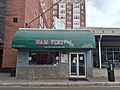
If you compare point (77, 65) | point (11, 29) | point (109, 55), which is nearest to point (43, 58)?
point (77, 65)

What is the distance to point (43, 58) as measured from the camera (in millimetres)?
20688

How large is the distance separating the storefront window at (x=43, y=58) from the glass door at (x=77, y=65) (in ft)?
4.92

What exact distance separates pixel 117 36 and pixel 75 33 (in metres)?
7.36

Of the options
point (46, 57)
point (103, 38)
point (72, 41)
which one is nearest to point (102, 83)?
point (72, 41)

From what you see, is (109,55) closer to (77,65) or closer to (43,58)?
(77,65)

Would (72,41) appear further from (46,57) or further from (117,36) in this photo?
(117,36)

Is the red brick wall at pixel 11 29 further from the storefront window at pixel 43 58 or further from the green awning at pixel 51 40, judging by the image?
the green awning at pixel 51 40

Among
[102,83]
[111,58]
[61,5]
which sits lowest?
[102,83]

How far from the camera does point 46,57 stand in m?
20.7

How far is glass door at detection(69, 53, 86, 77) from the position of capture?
2064 centimetres

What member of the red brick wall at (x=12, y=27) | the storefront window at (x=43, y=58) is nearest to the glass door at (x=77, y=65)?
the storefront window at (x=43, y=58)

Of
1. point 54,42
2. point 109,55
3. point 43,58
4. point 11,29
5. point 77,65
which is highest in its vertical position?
point 11,29

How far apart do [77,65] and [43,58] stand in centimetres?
336

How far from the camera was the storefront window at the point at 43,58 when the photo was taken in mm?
20578
